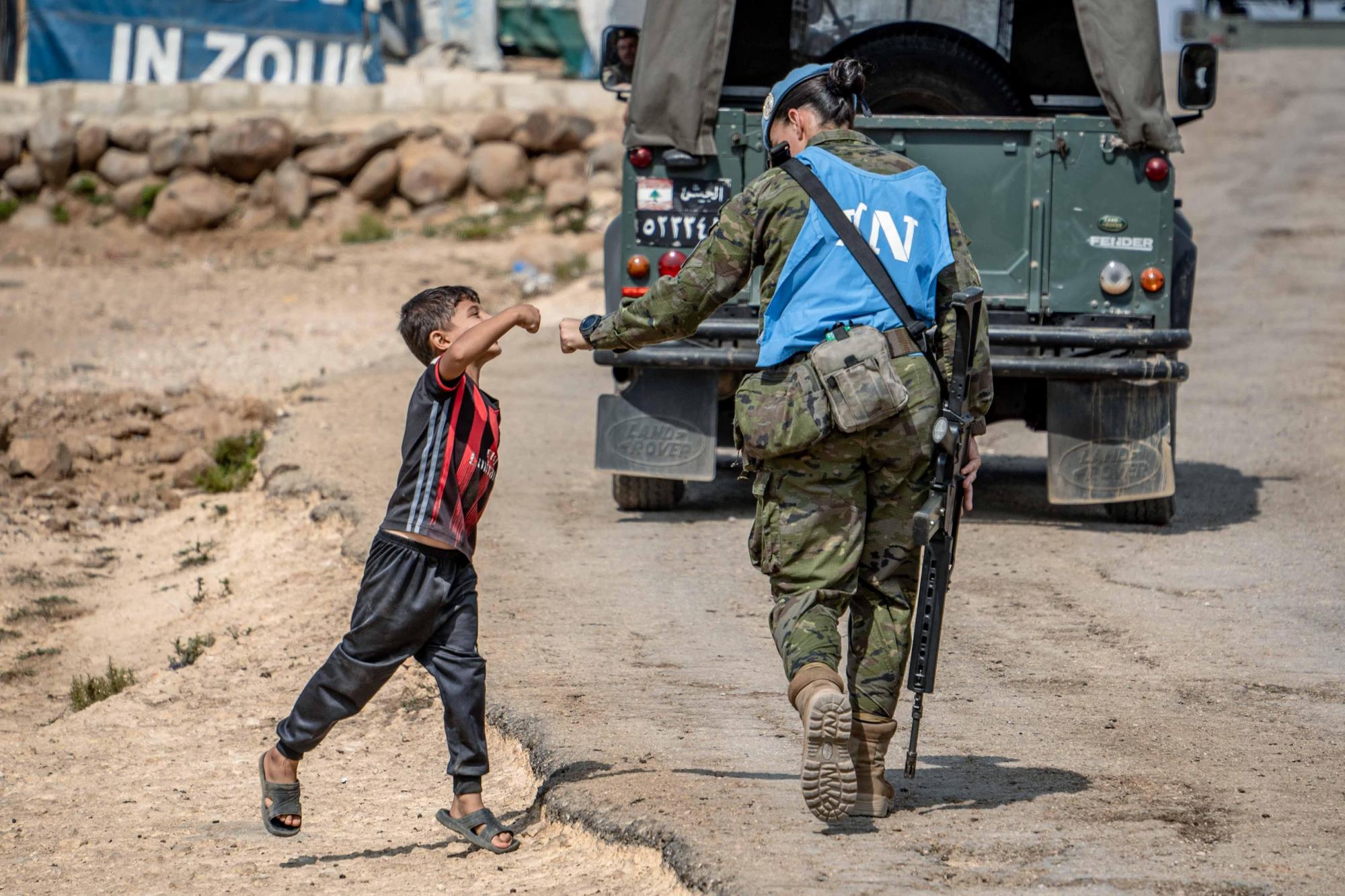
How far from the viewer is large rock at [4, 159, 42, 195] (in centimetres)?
1970

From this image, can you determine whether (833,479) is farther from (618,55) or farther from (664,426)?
(618,55)

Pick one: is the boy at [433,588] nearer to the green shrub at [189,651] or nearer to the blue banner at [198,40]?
the green shrub at [189,651]

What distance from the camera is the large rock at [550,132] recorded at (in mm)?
19547

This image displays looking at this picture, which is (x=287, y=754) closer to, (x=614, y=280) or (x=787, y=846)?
(x=787, y=846)

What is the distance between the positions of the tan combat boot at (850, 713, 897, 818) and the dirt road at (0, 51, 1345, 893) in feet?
0.14

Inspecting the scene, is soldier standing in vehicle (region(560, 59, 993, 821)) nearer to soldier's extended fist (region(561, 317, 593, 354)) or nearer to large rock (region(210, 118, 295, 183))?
soldier's extended fist (region(561, 317, 593, 354))

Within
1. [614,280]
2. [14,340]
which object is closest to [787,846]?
[614,280]

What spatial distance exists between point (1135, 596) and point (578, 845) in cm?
331

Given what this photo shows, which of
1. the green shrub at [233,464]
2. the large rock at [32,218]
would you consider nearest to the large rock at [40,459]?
the green shrub at [233,464]

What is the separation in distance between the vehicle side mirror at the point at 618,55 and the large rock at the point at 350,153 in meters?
11.8

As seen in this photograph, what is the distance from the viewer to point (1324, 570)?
23.1 feet

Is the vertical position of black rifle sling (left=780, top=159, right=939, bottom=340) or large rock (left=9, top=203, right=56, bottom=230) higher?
black rifle sling (left=780, top=159, right=939, bottom=340)

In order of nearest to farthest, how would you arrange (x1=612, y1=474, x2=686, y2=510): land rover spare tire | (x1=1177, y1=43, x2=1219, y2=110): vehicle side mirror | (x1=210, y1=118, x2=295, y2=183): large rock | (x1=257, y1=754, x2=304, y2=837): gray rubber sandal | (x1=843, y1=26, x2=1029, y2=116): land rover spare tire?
(x1=257, y1=754, x2=304, y2=837): gray rubber sandal
(x1=1177, y1=43, x2=1219, y2=110): vehicle side mirror
(x1=843, y1=26, x2=1029, y2=116): land rover spare tire
(x1=612, y1=474, x2=686, y2=510): land rover spare tire
(x1=210, y1=118, x2=295, y2=183): large rock

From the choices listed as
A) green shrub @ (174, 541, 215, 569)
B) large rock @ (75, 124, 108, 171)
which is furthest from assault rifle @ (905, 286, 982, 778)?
large rock @ (75, 124, 108, 171)
